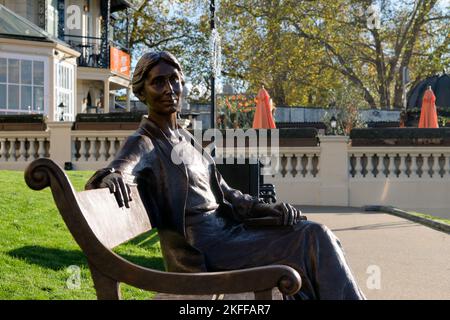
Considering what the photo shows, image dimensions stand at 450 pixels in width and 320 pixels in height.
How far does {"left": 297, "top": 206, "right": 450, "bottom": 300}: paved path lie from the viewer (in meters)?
7.50

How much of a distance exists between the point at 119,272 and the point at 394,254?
7562 millimetres

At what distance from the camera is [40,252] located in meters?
7.89

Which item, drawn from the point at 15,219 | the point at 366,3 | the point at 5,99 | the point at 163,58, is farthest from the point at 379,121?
the point at 163,58

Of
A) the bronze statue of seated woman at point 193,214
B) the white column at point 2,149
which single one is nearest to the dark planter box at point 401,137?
the white column at point 2,149

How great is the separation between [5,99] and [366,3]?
64.3 ft

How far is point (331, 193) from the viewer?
1830cm

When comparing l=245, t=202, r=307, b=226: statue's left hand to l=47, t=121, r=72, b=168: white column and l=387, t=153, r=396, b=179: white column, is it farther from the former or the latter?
l=47, t=121, r=72, b=168: white column

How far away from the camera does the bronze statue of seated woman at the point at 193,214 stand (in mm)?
3711

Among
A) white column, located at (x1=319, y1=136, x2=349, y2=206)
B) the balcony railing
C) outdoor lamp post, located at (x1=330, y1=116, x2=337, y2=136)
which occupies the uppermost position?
the balcony railing

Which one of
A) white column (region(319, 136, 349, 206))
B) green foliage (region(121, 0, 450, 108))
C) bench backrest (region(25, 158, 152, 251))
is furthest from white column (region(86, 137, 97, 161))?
green foliage (region(121, 0, 450, 108))

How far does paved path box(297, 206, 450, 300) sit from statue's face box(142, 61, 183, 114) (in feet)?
11.5

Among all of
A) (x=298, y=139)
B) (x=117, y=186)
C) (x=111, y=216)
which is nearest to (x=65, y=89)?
(x=298, y=139)

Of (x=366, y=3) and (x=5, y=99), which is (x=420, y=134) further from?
(x=366, y=3)
